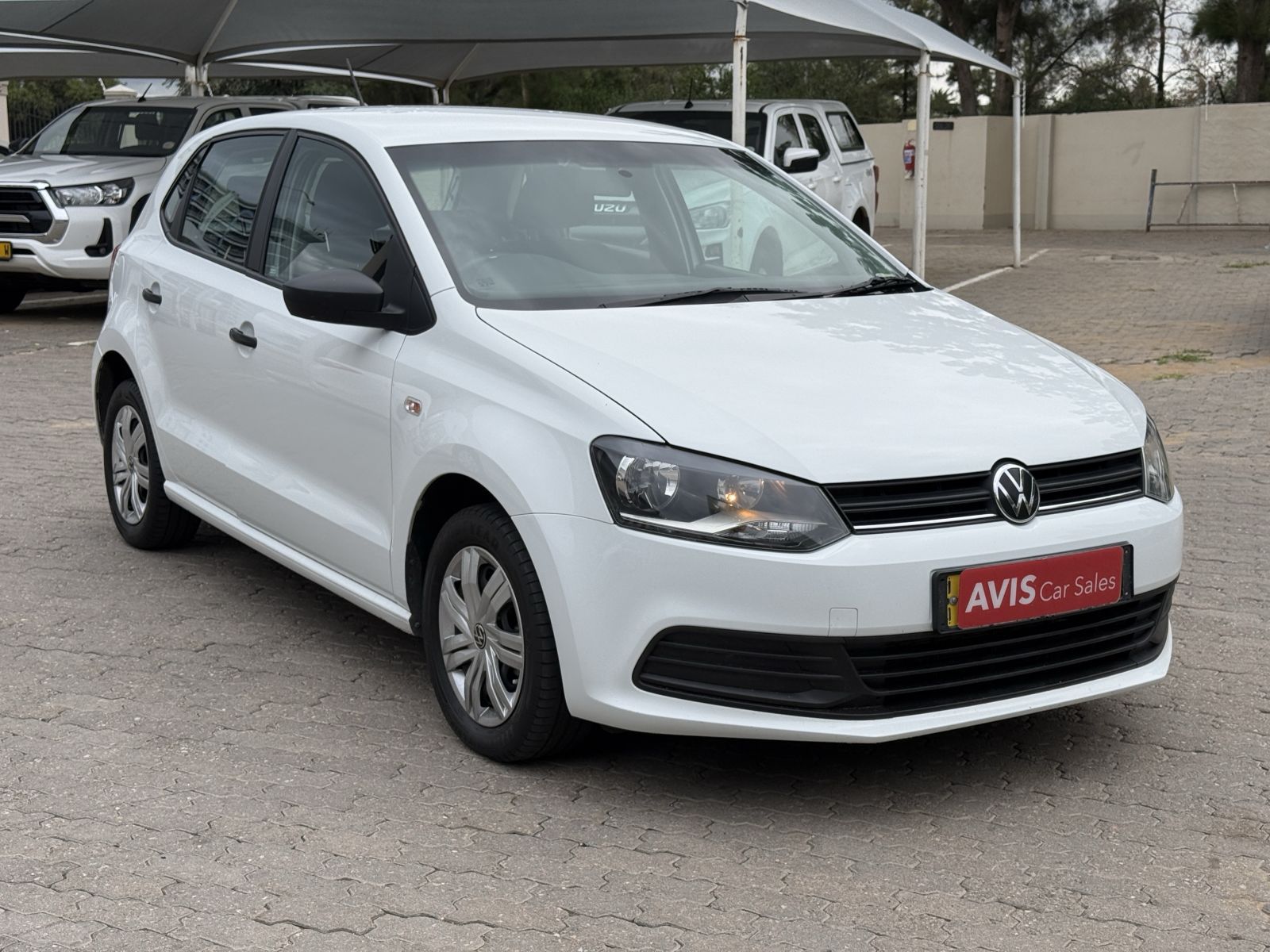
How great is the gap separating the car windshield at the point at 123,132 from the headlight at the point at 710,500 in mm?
12018

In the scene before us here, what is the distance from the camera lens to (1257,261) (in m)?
22.2

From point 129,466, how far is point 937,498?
369 centimetres

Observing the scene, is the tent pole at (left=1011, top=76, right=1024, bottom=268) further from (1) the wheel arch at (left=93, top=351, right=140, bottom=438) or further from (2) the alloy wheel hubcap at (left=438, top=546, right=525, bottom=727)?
(2) the alloy wheel hubcap at (left=438, top=546, right=525, bottom=727)

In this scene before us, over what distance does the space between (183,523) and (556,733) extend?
2710 millimetres

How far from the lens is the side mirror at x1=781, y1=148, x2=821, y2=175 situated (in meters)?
12.8

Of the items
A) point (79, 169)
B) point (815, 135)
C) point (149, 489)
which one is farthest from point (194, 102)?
point (149, 489)

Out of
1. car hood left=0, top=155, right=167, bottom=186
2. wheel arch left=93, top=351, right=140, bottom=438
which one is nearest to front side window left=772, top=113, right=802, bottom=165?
car hood left=0, top=155, right=167, bottom=186

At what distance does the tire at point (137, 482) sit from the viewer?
19.6 ft

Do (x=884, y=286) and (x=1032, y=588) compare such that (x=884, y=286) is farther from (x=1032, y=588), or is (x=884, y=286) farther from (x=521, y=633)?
(x=521, y=633)

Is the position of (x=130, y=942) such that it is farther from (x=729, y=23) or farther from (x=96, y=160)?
(x=729, y=23)

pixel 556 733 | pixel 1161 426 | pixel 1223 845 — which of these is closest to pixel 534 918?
pixel 556 733

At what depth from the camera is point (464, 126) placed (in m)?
4.96

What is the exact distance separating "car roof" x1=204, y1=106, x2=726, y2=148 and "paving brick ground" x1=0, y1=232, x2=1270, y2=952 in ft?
5.31

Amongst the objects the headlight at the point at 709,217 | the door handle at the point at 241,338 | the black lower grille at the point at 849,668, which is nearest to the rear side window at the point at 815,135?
the headlight at the point at 709,217
